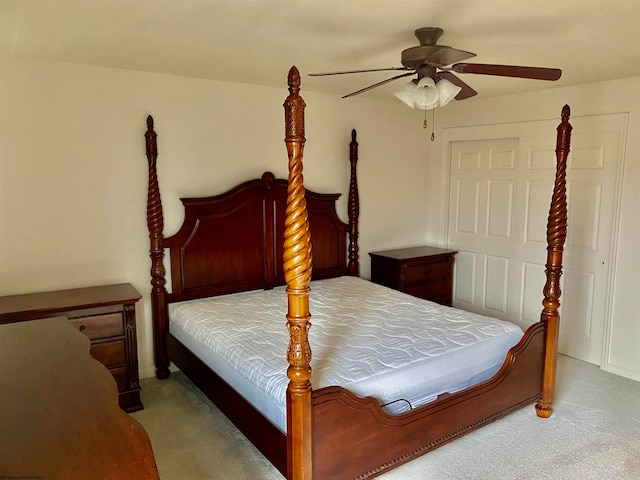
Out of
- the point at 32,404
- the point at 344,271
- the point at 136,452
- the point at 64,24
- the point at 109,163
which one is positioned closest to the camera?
the point at 136,452

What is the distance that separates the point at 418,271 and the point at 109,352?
277 cm

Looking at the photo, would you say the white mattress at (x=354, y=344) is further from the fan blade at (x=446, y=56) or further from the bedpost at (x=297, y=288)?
the fan blade at (x=446, y=56)

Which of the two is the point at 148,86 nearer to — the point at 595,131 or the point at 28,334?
the point at 28,334

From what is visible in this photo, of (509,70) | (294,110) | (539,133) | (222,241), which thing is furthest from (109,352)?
(539,133)

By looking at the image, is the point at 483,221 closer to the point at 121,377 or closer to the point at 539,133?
the point at 539,133

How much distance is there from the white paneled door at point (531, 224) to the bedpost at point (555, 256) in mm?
1084

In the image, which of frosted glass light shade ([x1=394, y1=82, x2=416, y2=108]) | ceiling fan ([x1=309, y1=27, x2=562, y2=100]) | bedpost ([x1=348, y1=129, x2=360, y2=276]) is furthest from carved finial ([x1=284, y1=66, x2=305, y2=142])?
bedpost ([x1=348, y1=129, x2=360, y2=276])

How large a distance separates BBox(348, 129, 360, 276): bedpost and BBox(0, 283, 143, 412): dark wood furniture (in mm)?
2068

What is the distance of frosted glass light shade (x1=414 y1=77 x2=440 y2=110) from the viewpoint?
2.29 meters

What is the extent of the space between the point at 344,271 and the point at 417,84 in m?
2.40

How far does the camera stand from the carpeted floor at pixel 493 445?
8.12 ft

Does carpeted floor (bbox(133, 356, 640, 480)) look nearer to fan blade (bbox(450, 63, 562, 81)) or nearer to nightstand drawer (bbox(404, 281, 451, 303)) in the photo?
nightstand drawer (bbox(404, 281, 451, 303))

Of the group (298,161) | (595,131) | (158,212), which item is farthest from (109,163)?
(595,131)

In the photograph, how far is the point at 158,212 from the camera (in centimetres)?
342
